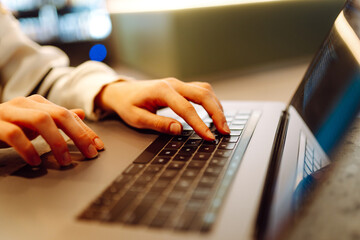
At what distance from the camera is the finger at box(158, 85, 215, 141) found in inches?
19.4

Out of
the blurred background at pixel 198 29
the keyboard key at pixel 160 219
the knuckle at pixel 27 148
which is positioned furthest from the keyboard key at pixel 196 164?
the blurred background at pixel 198 29

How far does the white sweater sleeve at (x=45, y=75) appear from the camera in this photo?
69 cm

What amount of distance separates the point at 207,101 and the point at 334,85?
194 mm

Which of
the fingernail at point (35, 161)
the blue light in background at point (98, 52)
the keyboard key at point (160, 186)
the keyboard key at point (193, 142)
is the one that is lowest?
the keyboard key at point (193, 142)

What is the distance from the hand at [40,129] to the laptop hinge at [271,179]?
0.24 metres

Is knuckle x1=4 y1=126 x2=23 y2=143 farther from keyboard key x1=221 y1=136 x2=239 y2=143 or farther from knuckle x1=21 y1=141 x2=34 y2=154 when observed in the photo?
keyboard key x1=221 y1=136 x2=239 y2=143

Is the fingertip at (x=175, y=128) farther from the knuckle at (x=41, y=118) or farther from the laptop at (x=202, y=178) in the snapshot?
the knuckle at (x=41, y=118)

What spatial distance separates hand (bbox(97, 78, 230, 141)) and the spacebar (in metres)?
0.02

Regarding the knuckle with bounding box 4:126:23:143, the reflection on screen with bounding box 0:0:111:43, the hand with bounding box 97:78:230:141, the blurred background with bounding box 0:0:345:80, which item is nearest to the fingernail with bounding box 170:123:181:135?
the hand with bounding box 97:78:230:141

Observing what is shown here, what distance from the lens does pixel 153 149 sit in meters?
0.47

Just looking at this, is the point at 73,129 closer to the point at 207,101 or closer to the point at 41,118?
the point at 41,118

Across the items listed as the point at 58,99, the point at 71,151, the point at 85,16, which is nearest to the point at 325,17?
the point at 85,16

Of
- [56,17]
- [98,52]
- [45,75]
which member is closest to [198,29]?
[98,52]

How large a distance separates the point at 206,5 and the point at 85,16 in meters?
1.07
